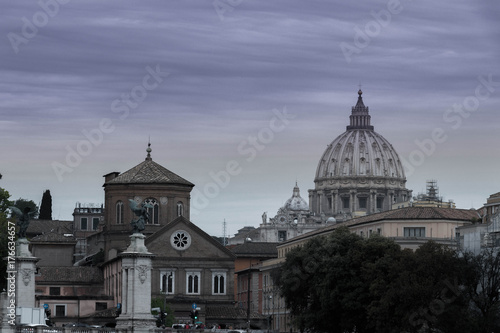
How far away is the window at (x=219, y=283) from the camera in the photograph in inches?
5817

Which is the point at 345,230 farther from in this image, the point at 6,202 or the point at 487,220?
the point at 6,202

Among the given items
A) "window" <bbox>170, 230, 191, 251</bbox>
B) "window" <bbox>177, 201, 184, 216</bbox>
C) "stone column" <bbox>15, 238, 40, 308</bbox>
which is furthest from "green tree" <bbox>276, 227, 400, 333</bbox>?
"window" <bbox>177, 201, 184, 216</bbox>

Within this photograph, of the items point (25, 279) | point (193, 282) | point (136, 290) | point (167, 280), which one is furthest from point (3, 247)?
point (136, 290)

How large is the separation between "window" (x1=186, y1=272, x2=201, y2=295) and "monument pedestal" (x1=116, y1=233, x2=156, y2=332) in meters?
58.3

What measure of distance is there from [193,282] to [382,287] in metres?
45.2

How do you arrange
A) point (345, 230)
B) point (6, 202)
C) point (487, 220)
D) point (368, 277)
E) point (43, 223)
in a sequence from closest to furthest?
point (368, 277), point (345, 230), point (487, 220), point (6, 202), point (43, 223)

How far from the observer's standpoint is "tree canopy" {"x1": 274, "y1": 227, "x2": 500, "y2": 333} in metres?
99.9

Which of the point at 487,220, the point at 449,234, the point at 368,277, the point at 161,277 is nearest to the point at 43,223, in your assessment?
the point at 161,277

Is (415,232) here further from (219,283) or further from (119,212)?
(119,212)

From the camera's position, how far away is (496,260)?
10594 centimetres

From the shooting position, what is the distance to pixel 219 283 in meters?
148

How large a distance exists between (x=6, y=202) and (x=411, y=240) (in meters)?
36.4

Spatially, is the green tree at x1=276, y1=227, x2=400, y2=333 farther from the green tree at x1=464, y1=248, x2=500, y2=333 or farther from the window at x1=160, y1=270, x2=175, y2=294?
the window at x1=160, y1=270, x2=175, y2=294

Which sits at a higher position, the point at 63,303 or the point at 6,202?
the point at 6,202
